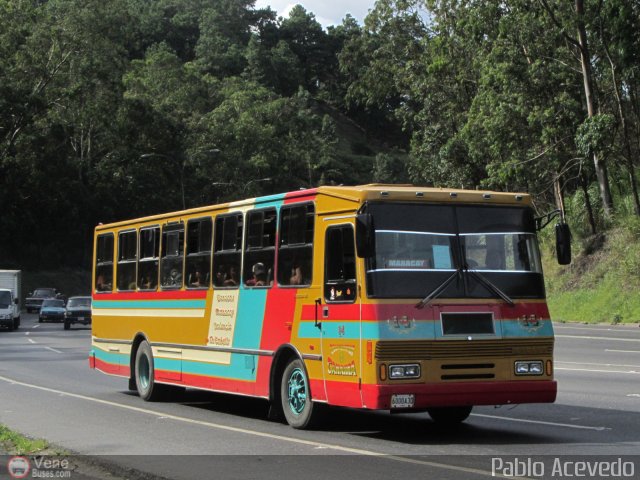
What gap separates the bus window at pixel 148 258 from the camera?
17.6 m

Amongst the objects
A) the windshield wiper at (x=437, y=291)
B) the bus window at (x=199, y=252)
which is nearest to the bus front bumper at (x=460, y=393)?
the windshield wiper at (x=437, y=291)

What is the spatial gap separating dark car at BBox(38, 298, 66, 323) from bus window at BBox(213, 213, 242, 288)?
44.0 m

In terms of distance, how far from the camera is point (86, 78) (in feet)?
246

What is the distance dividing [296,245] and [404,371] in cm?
258

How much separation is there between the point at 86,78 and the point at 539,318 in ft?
218

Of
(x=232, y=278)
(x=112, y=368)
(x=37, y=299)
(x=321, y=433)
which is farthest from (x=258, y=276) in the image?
(x=37, y=299)

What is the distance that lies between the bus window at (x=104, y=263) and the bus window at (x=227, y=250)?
455 cm

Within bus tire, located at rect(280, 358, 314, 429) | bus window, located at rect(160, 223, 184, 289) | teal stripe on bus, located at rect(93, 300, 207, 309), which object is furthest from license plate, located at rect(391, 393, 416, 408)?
bus window, located at rect(160, 223, 184, 289)

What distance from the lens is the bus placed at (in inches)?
461

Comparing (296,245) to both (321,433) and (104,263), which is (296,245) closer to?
(321,433)

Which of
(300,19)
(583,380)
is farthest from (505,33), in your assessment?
(300,19)

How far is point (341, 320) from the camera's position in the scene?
1224 cm

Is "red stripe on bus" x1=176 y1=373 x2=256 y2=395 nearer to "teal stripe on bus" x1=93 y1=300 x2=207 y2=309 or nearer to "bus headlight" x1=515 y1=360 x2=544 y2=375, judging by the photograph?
"teal stripe on bus" x1=93 y1=300 x2=207 y2=309

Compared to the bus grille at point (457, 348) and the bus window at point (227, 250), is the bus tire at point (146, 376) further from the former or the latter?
the bus grille at point (457, 348)
